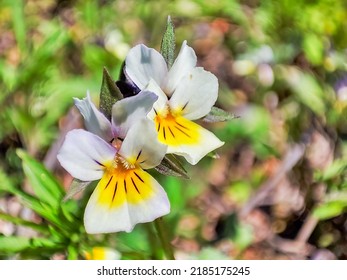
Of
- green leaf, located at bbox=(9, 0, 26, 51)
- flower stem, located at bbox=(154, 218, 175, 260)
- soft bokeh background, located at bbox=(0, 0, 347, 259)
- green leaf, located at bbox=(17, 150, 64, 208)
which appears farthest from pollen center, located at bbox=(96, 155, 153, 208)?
green leaf, located at bbox=(9, 0, 26, 51)

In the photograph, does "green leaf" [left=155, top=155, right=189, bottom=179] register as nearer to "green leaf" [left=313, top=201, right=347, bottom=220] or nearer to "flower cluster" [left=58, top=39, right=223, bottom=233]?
"flower cluster" [left=58, top=39, right=223, bottom=233]

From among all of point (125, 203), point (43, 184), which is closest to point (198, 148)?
→ point (125, 203)

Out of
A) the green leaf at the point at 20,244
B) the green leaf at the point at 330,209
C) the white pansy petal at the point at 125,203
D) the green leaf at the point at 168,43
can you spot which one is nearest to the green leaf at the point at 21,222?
the green leaf at the point at 20,244

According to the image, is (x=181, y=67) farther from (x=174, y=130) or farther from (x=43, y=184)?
(x=43, y=184)

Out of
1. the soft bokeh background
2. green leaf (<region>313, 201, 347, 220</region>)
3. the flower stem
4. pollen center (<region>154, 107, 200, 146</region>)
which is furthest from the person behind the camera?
the soft bokeh background

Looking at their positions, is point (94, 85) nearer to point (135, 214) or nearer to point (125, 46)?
point (125, 46)

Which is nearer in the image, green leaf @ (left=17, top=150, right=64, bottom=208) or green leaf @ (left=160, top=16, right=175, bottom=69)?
green leaf @ (left=160, top=16, right=175, bottom=69)
